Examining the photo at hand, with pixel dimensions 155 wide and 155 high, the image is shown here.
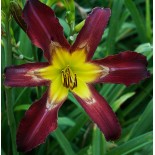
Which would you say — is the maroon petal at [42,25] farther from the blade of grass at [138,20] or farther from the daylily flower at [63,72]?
the blade of grass at [138,20]

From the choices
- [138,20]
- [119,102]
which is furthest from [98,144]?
[138,20]

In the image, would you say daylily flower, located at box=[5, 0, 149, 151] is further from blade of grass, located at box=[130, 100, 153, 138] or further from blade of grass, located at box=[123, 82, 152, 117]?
blade of grass, located at box=[123, 82, 152, 117]

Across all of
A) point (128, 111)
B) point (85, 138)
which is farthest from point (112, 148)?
point (128, 111)

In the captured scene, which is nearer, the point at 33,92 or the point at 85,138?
the point at 85,138

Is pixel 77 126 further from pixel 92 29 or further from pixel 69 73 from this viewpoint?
pixel 92 29

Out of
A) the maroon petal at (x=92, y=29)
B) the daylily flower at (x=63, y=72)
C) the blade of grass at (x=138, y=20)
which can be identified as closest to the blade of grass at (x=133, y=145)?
the daylily flower at (x=63, y=72)

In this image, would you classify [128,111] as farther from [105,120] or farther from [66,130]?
[105,120]

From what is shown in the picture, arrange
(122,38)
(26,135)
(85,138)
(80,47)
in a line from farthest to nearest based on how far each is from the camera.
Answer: (122,38) < (85,138) < (80,47) < (26,135)
